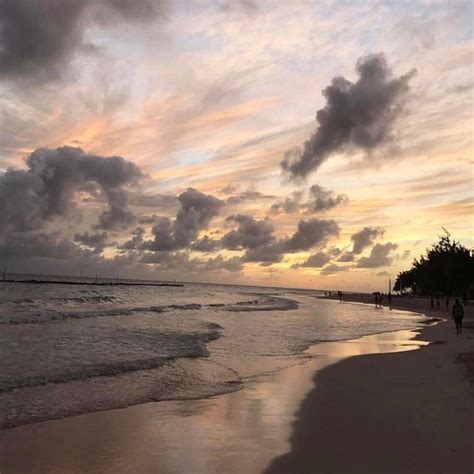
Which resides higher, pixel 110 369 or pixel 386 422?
pixel 386 422

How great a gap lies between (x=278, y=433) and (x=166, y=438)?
1939 mm

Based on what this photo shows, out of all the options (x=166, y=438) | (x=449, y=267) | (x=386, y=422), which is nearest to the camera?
(x=166, y=438)

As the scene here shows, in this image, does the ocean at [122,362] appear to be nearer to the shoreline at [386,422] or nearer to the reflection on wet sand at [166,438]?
the reflection on wet sand at [166,438]

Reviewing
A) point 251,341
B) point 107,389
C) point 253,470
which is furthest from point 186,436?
point 251,341

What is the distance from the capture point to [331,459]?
686cm

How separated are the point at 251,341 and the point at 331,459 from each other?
1626cm

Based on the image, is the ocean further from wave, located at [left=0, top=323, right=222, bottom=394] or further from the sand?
the sand

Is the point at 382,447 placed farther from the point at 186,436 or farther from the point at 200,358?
the point at 200,358

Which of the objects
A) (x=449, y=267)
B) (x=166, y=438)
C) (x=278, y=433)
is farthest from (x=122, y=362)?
(x=449, y=267)

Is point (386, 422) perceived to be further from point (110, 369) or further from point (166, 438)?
point (110, 369)

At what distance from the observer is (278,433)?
8.30 m

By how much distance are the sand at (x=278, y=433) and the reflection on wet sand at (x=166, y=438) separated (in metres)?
0.02

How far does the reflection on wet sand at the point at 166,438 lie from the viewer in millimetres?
6805

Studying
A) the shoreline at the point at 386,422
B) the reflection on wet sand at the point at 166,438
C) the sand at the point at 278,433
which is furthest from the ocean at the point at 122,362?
the shoreline at the point at 386,422
